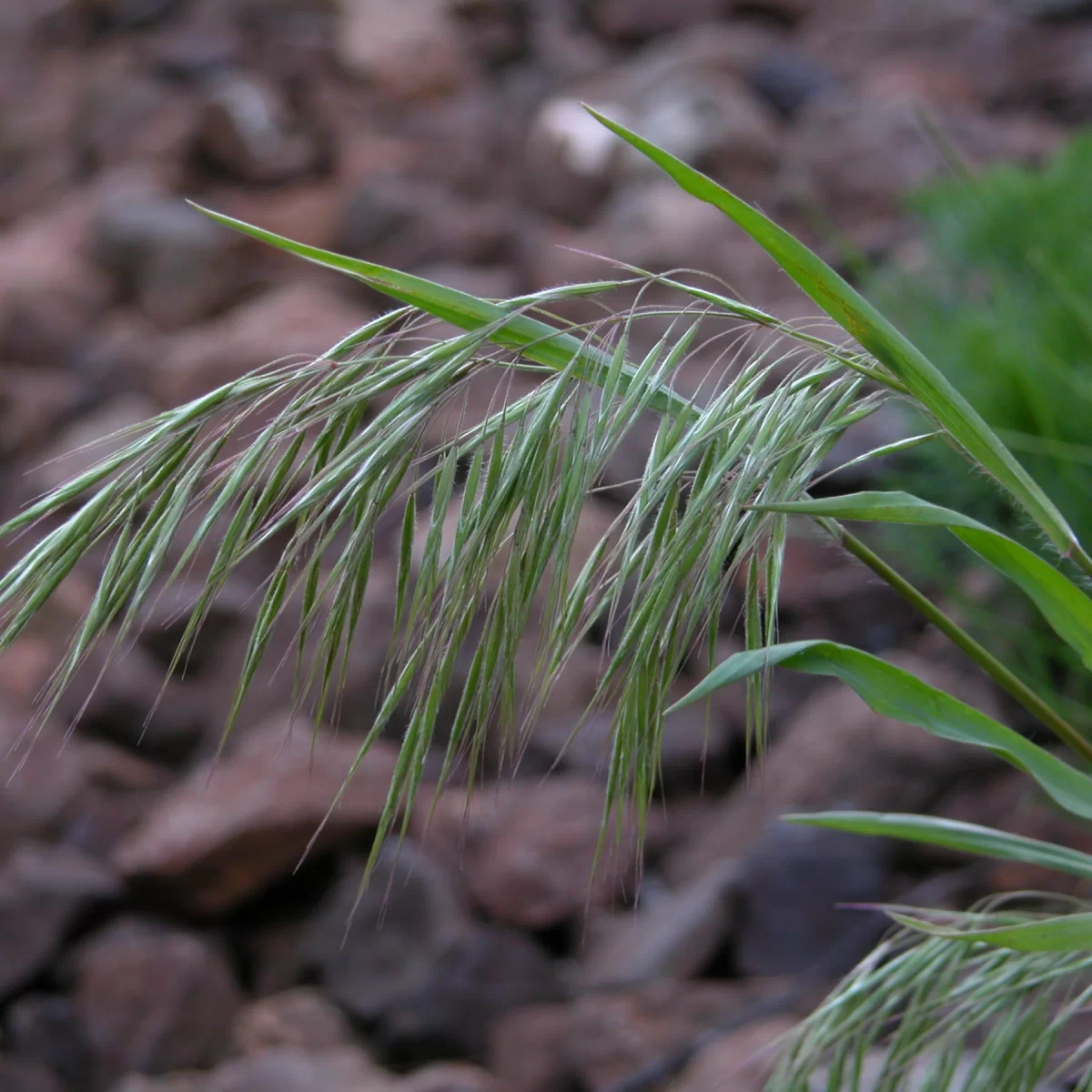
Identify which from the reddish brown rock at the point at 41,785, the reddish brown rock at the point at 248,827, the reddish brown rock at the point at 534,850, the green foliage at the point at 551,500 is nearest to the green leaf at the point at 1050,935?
the green foliage at the point at 551,500

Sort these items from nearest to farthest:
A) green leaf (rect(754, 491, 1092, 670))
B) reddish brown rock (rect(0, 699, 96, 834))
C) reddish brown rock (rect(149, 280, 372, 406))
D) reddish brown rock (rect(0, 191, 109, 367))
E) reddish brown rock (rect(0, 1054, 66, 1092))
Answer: green leaf (rect(754, 491, 1092, 670)) < reddish brown rock (rect(0, 1054, 66, 1092)) < reddish brown rock (rect(0, 699, 96, 834)) < reddish brown rock (rect(149, 280, 372, 406)) < reddish brown rock (rect(0, 191, 109, 367))

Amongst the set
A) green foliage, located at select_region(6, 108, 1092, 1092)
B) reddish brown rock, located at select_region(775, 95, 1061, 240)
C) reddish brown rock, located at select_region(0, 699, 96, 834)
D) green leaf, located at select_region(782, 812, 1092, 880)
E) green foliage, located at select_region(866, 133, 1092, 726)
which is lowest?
reddish brown rock, located at select_region(0, 699, 96, 834)

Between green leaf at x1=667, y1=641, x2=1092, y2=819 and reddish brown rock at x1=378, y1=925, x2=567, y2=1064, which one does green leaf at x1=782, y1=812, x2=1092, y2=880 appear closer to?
green leaf at x1=667, y1=641, x2=1092, y2=819

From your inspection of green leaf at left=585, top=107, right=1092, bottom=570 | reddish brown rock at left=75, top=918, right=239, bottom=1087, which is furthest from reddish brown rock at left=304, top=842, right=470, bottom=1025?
green leaf at left=585, top=107, right=1092, bottom=570

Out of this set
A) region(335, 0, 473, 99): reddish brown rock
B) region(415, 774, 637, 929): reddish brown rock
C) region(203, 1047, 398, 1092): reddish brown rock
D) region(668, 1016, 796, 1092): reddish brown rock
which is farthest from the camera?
region(335, 0, 473, 99): reddish brown rock

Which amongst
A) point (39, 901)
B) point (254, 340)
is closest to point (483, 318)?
point (39, 901)

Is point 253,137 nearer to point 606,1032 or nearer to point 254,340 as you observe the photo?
point 254,340
